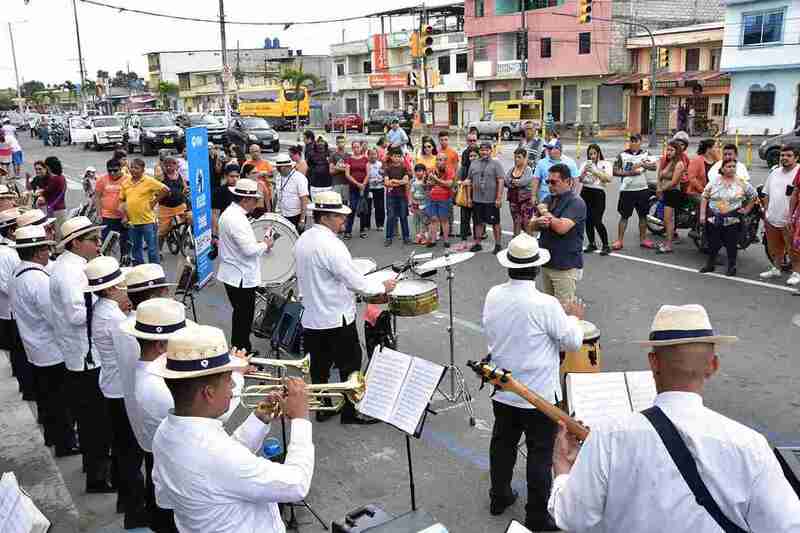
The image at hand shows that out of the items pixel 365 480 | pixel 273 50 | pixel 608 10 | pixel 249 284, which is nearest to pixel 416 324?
pixel 249 284

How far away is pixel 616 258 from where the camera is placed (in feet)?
37.6

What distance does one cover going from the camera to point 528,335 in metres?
4.52

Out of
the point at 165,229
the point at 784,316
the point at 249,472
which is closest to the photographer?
the point at 249,472

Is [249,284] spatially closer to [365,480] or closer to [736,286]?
[365,480]

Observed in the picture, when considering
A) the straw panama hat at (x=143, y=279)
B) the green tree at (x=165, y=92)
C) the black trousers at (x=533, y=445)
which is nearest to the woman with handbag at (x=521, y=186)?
the black trousers at (x=533, y=445)

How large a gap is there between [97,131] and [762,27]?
113 feet

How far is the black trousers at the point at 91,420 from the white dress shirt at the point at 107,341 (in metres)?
0.57

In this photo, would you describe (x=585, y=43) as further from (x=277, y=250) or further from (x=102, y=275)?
(x=102, y=275)

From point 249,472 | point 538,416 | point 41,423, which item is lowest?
point 41,423

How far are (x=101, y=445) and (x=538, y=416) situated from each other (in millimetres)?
3348

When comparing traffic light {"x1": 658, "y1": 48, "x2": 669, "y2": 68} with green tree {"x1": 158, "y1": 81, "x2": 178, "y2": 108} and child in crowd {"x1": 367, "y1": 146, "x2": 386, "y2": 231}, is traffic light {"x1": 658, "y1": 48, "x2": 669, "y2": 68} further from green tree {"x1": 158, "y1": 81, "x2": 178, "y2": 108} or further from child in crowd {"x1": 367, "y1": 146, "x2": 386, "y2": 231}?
green tree {"x1": 158, "y1": 81, "x2": 178, "y2": 108}

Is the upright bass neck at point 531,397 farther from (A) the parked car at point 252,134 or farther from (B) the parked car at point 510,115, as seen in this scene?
(B) the parked car at point 510,115

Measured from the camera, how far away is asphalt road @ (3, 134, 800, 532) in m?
5.18

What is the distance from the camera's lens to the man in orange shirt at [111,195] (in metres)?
11.3
